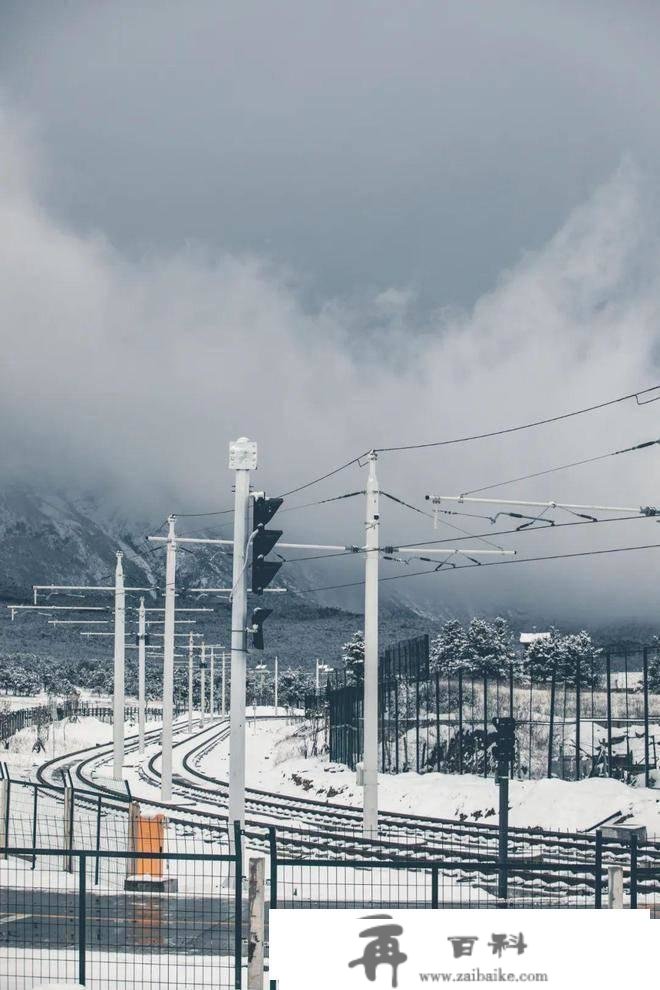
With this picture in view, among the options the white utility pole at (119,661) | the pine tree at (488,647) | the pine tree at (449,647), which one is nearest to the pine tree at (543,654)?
the pine tree at (488,647)

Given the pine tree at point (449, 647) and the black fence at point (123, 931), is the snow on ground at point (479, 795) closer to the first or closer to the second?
the black fence at point (123, 931)

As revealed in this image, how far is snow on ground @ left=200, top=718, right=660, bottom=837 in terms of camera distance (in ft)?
107

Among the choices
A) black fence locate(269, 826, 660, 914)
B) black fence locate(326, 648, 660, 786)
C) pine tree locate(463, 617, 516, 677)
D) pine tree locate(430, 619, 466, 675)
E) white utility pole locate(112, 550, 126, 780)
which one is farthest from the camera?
pine tree locate(430, 619, 466, 675)

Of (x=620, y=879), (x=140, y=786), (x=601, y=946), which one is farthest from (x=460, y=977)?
(x=140, y=786)

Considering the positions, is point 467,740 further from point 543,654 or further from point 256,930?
point 543,654

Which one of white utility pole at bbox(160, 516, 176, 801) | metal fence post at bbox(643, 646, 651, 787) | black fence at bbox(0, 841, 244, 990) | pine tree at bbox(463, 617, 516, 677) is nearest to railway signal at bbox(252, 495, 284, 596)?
black fence at bbox(0, 841, 244, 990)

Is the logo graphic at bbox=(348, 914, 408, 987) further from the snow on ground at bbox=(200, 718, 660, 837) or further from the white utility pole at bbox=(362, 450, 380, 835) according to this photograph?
the snow on ground at bbox=(200, 718, 660, 837)

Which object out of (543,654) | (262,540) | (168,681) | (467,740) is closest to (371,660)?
(262,540)

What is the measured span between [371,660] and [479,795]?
11.3m

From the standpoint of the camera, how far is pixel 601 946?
35.0 feet

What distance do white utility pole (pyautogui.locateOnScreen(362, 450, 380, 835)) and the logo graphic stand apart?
16738 millimetres

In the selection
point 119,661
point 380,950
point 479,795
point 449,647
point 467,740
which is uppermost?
point 449,647

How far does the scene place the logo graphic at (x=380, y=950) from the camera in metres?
10.5

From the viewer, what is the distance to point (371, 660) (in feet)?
92.3
